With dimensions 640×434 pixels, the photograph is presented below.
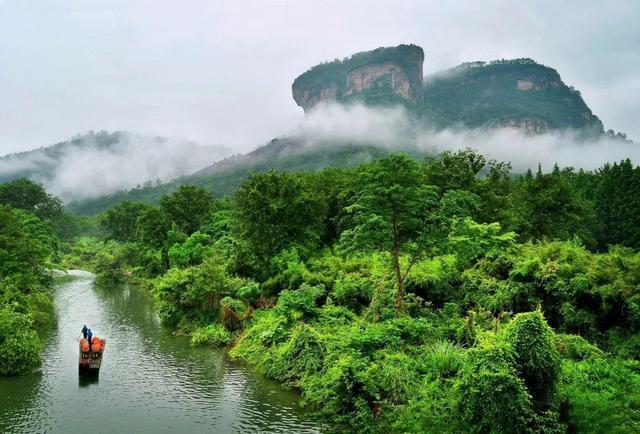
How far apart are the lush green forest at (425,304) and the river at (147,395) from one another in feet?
5.42

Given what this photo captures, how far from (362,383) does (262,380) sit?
7.58m

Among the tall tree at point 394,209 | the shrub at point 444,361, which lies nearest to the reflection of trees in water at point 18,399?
the shrub at point 444,361

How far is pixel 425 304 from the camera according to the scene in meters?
26.0

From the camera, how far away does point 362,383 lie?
18578mm

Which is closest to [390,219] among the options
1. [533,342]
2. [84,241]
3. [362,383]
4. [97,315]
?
[362,383]

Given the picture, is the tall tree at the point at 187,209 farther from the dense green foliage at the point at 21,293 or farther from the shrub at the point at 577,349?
the shrub at the point at 577,349

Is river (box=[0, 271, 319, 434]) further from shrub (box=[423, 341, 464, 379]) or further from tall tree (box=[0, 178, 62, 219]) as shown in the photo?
tall tree (box=[0, 178, 62, 219])

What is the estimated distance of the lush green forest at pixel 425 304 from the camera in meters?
15.3

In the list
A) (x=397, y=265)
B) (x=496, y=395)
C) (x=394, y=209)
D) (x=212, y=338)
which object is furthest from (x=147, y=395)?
(x=496, y=395)

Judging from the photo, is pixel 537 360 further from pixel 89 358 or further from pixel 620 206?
pixel 620 206

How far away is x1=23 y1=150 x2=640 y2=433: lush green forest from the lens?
Result: 15312 millimetres

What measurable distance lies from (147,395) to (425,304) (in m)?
15.3

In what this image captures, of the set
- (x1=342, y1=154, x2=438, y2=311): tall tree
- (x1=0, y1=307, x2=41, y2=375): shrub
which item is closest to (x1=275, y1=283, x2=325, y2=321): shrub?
(x1=342, y1=154, x2=438, y2=311): tall tree

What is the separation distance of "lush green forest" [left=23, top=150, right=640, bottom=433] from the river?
1.65m
